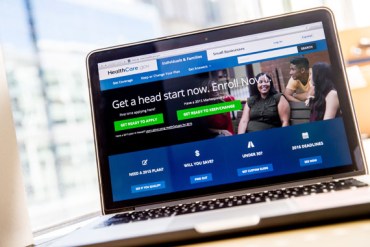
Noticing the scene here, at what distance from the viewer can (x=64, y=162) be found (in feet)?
3.21

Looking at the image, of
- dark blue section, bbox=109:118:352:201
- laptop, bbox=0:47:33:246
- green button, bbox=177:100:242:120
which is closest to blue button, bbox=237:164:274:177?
dark blue section, bbox=109:118:352:201

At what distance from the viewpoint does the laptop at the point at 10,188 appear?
686 millimetres

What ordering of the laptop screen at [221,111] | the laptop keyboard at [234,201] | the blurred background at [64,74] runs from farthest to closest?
1. the blurred background at [64,74]
2. the laptop screen at [221,111]
3. the laptop keyboard at [234,201]

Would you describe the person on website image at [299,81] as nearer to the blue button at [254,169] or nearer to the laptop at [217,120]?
the laptop at [217,120]

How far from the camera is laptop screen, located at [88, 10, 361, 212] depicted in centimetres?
66

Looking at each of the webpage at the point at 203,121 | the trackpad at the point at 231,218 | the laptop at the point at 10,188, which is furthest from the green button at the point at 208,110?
the laptop at the point at 10,188

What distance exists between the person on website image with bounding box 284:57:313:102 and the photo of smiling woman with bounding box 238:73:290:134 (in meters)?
0.02

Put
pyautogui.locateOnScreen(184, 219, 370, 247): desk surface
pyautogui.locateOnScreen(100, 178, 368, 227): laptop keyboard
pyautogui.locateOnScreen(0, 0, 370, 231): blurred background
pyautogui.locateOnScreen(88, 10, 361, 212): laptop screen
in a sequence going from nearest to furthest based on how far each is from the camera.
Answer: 1. pyautogui.locateOnScreen(184, 219, 370, 247): desk surface
2. pyautogui.locateOnScreen(100, 178, 368, 227): laptop keyboard
3. pyautogui.locateOnScreen(88, 10, 361, 212): laptop screen
4. pyautogui.locateOnScreen(0, 0, 370, 231): blurred background

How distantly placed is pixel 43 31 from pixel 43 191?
0.43 m

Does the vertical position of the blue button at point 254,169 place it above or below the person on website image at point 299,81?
below

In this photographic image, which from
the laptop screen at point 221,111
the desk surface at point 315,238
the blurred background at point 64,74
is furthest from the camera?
the blurred background at point 64,74

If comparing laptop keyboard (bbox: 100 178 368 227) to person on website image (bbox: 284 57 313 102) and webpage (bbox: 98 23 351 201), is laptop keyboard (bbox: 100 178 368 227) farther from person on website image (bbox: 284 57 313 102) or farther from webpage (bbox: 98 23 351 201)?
person on website image (bbox: 284 57 313 102)

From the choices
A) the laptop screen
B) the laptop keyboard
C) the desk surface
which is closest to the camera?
the desk surface

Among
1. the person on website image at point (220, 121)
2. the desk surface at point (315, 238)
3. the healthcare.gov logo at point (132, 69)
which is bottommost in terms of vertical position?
the desk surface at point (315, 238)
